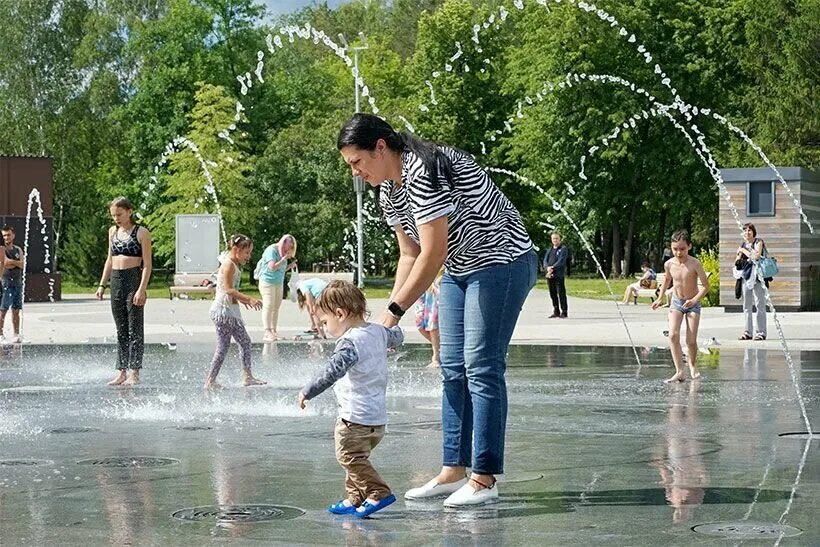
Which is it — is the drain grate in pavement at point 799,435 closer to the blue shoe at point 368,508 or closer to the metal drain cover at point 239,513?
the blue shoe at point 368,508

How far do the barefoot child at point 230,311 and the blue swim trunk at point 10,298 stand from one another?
8517mm

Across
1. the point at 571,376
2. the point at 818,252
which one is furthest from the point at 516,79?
the point at 571,376

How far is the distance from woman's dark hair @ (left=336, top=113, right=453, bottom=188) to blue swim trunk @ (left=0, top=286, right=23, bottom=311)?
643 inches

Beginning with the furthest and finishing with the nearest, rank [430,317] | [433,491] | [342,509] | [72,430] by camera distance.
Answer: [430,317]
[72,430]
[433,491]
[342,509]

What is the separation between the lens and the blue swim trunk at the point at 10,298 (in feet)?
72.9

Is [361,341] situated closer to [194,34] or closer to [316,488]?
[316,488]

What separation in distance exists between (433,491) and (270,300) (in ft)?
53.4

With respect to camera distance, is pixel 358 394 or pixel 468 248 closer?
pixel 358 394

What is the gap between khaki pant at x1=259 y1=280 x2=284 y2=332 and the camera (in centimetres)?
2316

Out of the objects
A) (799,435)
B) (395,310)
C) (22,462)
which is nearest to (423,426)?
(799,435)

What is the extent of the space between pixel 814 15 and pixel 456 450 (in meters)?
56.9

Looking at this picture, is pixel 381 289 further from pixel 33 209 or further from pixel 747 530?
pixel 747 530

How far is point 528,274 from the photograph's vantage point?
7000mm

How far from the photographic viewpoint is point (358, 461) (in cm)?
666
